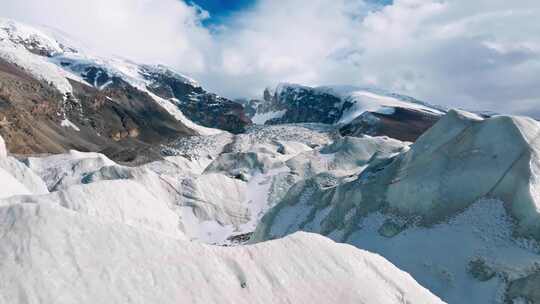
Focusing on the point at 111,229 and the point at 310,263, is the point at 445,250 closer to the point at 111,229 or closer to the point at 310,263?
the point at 310,263

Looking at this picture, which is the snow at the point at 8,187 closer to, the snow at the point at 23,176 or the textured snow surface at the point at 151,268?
the snow at the point at 23,176

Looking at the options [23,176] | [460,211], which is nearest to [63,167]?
[23,176]

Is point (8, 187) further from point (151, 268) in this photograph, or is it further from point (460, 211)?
point (460, 211)

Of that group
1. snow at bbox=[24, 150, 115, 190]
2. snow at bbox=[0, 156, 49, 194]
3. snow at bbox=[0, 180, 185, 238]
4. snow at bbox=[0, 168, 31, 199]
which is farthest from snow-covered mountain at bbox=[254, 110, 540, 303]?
snow at bbox=[24, 150, 115, 190]

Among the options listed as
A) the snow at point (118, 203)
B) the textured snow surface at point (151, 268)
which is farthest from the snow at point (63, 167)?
the textured snow surface at point (151, 268)

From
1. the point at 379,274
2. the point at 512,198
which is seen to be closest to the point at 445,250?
the point at 512,198

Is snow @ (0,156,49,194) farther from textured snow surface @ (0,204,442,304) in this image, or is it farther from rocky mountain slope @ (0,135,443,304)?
textured snow surface @ (0,204,442,304)

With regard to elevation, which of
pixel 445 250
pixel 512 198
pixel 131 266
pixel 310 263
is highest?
pixel 131 266
